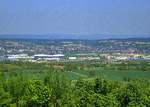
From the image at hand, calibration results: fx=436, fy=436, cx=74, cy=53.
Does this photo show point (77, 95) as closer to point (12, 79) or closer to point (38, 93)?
point (38, 93)

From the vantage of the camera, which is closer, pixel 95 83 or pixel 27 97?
pixel 27 97

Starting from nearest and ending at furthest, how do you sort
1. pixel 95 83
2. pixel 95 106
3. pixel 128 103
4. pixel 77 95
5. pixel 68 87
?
pixel 95 106 < pixel 128 103 < pixel 77 95 < pixel 95 83 < pixel 68 87

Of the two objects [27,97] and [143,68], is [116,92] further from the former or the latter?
[143,68]

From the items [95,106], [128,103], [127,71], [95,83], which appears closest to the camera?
[95,106]

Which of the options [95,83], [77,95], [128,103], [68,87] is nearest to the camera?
[128,103]

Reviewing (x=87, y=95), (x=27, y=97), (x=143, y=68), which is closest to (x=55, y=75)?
(x=27, y=97)

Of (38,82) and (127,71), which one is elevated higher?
(38,82)

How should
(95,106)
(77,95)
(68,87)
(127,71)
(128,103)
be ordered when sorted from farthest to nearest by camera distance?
(127,71) < (68,87) < (77,95) < (128,103) < (95,106)

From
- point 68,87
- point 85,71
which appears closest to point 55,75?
point 68,87

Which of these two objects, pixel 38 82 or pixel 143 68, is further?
pixel 143 68
